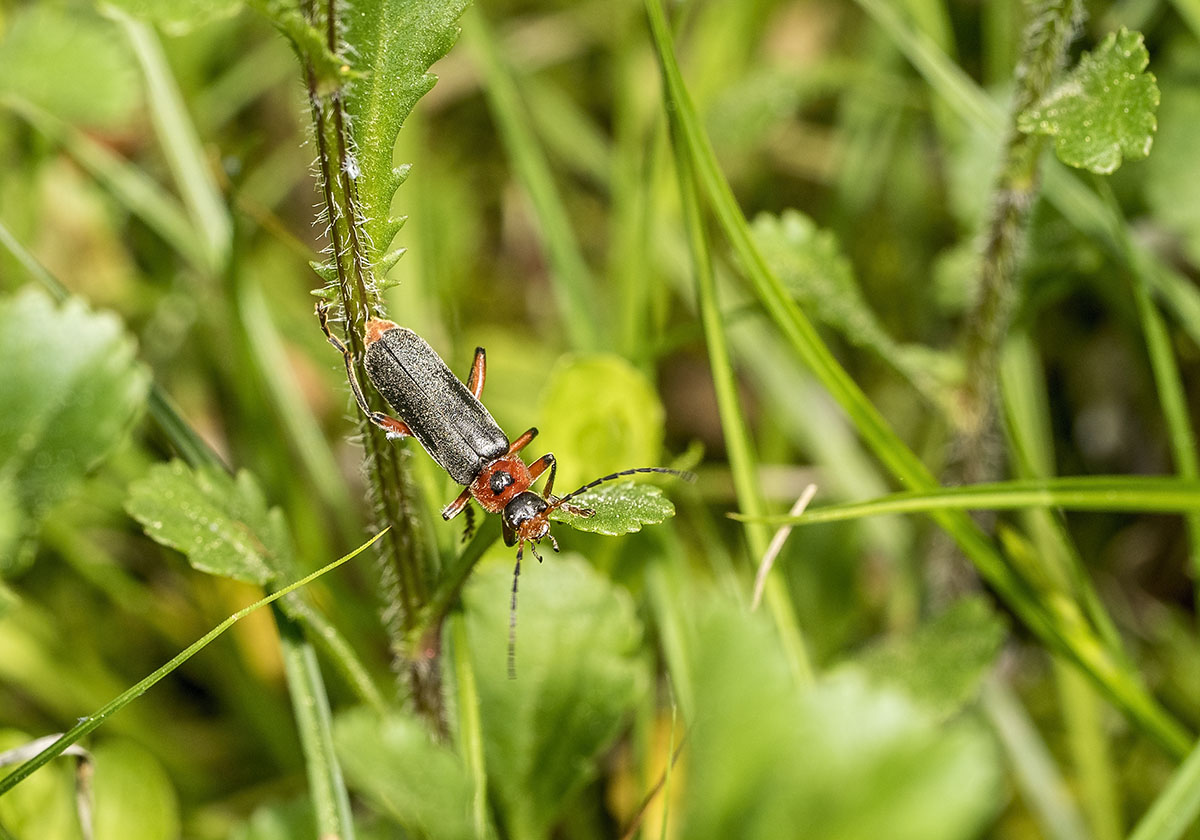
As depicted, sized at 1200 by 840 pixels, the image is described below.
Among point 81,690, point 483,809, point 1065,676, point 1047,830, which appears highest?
point 81,690

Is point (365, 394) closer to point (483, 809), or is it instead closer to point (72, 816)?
point (483, 809)

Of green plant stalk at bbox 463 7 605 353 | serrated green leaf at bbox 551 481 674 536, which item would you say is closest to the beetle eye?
green plant stalk at bbox 463 7 605 353

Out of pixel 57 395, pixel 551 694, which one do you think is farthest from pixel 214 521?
pixel 551 694

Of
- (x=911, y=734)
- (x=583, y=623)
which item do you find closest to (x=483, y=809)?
(x=583, y=623)

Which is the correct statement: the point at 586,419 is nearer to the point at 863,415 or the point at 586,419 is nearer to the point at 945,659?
the point at 863,415

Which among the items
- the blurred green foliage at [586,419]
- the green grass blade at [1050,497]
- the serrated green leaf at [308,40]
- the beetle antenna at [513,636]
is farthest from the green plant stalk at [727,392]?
the serrated green leaf at [308,40]

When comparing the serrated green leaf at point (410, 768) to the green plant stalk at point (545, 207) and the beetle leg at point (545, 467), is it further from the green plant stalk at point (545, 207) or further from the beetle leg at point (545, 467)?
the green plant stalk at point (545, 207)

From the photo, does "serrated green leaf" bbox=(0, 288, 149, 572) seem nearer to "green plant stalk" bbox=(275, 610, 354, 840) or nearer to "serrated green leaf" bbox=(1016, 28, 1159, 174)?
"green plant stalk" bbox=(275, 610, 354, 840)
